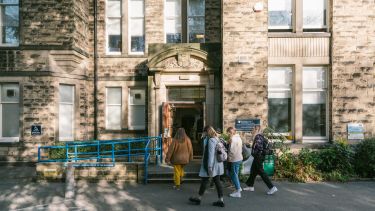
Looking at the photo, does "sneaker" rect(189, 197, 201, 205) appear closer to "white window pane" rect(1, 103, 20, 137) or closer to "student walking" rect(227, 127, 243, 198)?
"student walking" rect(227, 127, 243, 198)

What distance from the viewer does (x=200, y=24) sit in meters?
13.7

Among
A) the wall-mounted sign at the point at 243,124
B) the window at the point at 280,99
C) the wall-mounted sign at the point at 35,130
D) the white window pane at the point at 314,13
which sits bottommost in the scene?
the wall-mounted sign at the point at 35,130

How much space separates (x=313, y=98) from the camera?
1100 centimetres

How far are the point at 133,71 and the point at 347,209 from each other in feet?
31.9

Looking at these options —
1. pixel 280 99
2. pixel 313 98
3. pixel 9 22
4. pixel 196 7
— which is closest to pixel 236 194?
pixel 280 99

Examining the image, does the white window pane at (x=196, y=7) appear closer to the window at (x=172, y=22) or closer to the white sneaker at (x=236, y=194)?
the window at (x=172, y=22)

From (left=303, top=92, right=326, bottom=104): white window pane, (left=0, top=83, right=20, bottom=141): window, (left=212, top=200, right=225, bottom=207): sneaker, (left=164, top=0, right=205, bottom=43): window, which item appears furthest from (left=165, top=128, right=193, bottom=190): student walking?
(left=0, top=83, right=20, bottom=141): window

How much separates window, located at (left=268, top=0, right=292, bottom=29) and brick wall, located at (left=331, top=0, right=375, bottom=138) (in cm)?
145

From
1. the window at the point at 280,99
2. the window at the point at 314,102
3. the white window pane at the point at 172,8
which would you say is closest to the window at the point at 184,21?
the white window pane at the point at 172,8

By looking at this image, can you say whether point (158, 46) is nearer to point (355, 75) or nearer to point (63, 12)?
point (63, 12)

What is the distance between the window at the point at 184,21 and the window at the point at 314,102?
4894 mm

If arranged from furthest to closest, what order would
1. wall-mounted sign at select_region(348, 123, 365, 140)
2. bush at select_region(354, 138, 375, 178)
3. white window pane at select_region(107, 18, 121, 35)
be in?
white window pane at select_region(107, 18, 121, 35)
wall-mounted sign at select_region(348, 123, 365, 140)
bush at select_region(354, 138, 375, 178)

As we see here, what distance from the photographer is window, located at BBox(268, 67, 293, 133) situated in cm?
1101

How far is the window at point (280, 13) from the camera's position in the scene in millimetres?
11070
